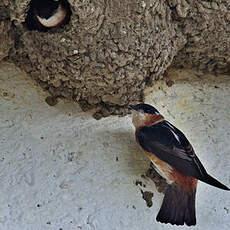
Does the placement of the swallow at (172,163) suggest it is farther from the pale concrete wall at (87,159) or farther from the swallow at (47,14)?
the swallow at (47,14)

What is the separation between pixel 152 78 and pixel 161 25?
23 cm

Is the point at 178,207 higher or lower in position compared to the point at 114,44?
lower

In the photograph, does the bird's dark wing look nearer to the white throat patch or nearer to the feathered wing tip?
the feathered wing tip

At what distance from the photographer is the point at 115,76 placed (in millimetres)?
2115

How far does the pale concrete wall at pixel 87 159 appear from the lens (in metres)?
1.89

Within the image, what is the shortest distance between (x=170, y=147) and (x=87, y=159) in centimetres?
33

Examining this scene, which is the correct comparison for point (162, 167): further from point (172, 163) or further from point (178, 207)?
point (178, 207)

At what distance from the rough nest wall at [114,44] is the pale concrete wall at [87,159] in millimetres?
91

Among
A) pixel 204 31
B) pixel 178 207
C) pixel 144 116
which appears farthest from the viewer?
pixel 204 31

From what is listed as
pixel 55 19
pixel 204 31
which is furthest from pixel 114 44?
pixel 204 31

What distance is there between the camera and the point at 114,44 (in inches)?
82.8

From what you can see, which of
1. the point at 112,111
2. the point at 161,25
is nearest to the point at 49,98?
the point at 112,111

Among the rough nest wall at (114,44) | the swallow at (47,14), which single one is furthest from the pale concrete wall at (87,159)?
the swallow at (47,14)

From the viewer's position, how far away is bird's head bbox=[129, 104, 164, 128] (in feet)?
6.72
